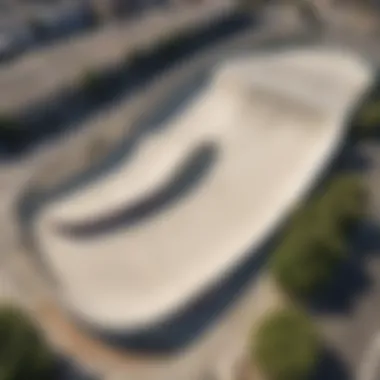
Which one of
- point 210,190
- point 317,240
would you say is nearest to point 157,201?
point 210,190

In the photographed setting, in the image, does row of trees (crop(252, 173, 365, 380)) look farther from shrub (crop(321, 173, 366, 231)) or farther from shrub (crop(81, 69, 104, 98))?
shrub (crop(81, 69, 104, 98))

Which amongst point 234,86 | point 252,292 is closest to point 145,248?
point 252,292

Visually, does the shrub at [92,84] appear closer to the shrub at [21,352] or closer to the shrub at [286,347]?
the shrub at [21,352]

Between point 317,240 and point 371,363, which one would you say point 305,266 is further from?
point 371,363

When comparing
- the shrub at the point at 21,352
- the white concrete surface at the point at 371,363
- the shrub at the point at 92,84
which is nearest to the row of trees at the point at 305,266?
the white concrete surface at the point at 371,363

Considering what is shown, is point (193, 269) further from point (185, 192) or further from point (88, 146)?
point (88, 146)
